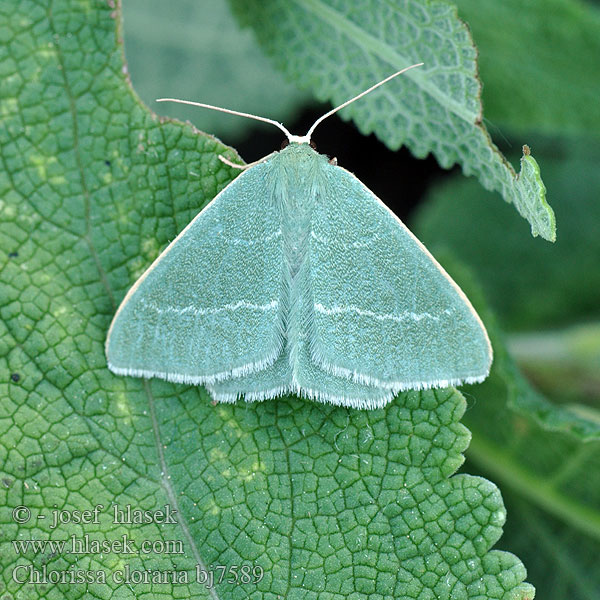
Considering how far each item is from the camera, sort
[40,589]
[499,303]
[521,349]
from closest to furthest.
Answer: [40,589], [521,349], [499,303]

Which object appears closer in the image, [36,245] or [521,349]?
[36,245]

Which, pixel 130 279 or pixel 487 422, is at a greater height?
pixel 130 279

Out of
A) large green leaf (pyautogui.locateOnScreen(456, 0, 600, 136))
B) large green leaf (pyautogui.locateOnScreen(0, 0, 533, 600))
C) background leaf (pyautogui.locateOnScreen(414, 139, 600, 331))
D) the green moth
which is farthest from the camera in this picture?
background leaf (pyautogui.locateOnScreen(414, 139, 600, 331))

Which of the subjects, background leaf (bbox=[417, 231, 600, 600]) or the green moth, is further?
background leaf (bbox=[417, 231, 600, 600])

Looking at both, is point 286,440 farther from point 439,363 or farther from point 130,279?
point 130,279

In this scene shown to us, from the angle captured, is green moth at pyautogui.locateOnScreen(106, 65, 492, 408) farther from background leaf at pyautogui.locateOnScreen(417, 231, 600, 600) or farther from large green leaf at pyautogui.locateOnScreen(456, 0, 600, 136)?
large green leaf at pyautogui.locateOnScreen(456, 0, 600, 136)

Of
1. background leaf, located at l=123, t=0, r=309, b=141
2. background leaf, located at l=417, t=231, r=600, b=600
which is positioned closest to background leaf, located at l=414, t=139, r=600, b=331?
background leaf, located at l=417, t=231, r=600, b=600

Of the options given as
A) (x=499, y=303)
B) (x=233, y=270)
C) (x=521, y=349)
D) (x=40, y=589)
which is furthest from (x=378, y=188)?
(x=40, y=589)
